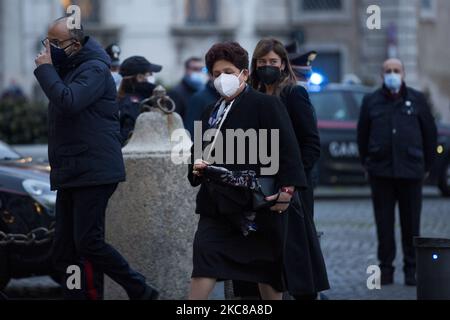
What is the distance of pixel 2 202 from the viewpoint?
908 cm

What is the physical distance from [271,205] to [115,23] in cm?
2504

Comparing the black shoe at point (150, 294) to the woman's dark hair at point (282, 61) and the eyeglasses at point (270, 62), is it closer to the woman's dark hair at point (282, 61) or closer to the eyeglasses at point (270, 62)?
the woman's dark hair at point (282, 61)

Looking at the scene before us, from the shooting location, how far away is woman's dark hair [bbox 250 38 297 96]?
759cm

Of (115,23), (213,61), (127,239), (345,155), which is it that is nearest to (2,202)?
(127,239)

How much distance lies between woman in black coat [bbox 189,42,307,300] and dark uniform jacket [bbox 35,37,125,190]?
3.22 feet

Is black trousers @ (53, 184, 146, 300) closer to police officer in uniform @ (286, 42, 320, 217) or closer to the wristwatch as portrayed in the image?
police officer in uniform @ (286, 42, 320, 217)

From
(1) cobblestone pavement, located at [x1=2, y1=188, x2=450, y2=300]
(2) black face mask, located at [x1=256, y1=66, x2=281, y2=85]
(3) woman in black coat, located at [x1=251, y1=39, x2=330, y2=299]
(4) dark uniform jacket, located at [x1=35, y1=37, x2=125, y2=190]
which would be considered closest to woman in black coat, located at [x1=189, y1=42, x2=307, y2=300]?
(3) woman in black coat, located at [x1=251, y1=39, x2=330, y2=299]

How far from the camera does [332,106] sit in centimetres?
1845

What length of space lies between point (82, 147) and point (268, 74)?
3.93 feet

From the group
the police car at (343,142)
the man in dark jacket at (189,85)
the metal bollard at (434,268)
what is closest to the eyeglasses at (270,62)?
the metal bollard at (434,268)

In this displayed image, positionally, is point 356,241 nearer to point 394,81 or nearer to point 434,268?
point 394,81

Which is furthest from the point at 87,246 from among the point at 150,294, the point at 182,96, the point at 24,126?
the point at 24,126

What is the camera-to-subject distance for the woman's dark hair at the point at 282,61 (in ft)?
24.9

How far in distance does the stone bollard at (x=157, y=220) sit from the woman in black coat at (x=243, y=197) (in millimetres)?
2073
